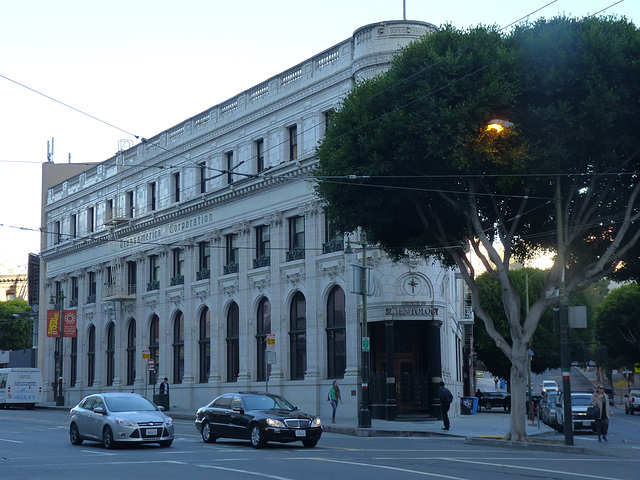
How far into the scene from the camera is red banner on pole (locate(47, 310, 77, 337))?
58.2 m

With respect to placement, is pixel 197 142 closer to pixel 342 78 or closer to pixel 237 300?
pixel 237 300

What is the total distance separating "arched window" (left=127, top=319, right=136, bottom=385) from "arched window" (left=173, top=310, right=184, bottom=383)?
5.58m

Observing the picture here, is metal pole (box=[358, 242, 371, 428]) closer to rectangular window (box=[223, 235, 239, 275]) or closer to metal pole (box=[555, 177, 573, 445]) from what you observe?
metal pole (box=[555, 177, 573, 445])

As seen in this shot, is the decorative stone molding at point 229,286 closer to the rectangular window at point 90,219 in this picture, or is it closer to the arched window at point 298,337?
the arched window at point 298,337

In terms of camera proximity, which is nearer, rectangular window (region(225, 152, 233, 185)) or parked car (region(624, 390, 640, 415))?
rectangular window (region(225, 152, 233, 185))

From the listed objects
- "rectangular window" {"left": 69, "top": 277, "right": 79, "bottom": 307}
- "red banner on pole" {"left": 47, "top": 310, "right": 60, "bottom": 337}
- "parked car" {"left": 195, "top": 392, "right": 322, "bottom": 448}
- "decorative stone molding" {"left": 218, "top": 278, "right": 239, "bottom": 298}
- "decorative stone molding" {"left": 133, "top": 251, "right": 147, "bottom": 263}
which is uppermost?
"decorative stone molding" {"left": 133, "top": 251, "right": 147, "bottom": 263}

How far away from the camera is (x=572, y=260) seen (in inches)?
1109

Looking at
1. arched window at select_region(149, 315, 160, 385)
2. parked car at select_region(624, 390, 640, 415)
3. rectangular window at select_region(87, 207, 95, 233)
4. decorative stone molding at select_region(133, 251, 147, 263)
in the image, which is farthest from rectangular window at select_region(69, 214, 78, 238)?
parked car at select_region(624, 390, 640, 415)

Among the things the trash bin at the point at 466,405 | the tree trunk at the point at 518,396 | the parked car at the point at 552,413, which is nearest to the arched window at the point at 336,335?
the parked car at the point at 552,413

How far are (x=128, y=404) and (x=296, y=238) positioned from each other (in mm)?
20193

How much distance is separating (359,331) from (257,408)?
49.0ft

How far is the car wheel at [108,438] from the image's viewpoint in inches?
872

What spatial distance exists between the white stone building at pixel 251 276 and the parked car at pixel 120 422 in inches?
429

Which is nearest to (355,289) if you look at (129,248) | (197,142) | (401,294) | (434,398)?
(401,294)
